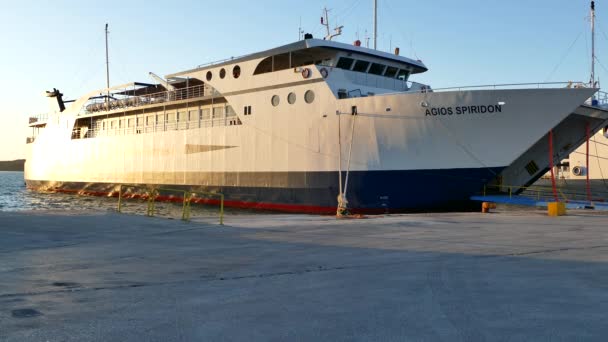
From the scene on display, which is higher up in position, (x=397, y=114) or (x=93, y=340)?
(x=397, y=114)

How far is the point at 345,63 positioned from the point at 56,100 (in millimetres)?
29714

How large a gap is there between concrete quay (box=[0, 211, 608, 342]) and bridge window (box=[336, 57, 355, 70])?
41.0 feet

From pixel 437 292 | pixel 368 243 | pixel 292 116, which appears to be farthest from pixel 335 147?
pixel 437 292

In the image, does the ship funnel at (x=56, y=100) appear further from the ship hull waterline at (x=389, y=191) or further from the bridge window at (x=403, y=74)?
the bridge window at (x=403, y=74)

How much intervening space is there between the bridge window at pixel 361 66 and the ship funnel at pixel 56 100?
97.0 feet

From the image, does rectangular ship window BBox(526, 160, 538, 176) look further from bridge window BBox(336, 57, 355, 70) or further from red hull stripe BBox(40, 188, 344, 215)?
bridge window BBox(336, 57, 355, 70)

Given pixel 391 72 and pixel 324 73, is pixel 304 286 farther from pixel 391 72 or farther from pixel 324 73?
pixel 391 72

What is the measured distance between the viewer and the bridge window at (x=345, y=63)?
22453 millimetres

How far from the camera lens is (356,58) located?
22.7 m

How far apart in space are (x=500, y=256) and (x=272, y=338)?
5560 millimetres

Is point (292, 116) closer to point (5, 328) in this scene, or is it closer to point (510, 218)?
point (510, 218)

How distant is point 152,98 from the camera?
104 ft

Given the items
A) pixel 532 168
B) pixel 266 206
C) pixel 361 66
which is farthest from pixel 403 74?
pixel 266 206

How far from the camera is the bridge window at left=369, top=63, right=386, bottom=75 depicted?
23.9 meters
